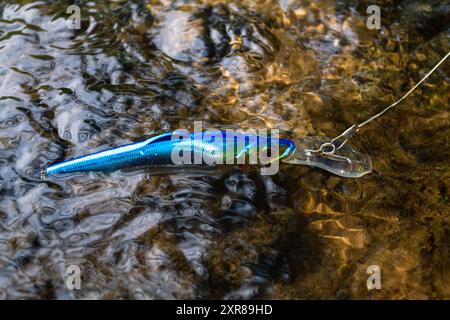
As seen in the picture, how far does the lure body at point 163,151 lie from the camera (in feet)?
11.7

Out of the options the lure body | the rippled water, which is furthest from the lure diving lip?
the rippled water

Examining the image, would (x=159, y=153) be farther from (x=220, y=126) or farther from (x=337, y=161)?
(x=337, y=161)

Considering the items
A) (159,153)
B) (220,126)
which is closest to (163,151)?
(159,153)

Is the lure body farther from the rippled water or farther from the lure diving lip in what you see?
the rippled water

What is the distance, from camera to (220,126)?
168 inches

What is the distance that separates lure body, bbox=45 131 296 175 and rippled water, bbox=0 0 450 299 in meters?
0.13

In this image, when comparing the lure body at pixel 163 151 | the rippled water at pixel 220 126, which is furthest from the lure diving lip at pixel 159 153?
the rippled water at pixel 220 126

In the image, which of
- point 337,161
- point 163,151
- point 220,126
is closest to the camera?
point 163,151

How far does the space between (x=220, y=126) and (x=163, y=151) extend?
811 mm

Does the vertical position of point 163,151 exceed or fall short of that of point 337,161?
it exceeds it

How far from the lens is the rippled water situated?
3342 millimetres

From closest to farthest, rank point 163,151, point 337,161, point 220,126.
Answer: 1. point 163,151
2. point 337,161
3. point 220,126

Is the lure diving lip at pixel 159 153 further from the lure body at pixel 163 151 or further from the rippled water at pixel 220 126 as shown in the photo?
the rippled water at pixel 220 126

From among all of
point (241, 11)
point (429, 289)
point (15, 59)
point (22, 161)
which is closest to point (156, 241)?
point (22, 161)
